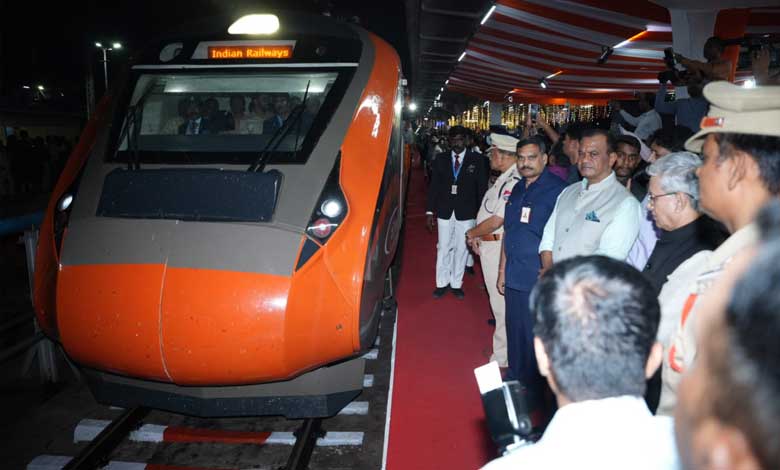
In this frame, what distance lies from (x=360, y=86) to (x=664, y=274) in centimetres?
216

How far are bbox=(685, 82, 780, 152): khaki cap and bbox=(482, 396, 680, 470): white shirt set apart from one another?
3.48ft

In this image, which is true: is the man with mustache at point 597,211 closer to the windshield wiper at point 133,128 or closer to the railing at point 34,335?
the windshield wiper at point 133,128

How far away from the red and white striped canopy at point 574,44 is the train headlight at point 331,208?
595 cm

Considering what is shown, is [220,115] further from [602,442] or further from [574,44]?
[574,44]

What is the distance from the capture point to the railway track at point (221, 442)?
302cm

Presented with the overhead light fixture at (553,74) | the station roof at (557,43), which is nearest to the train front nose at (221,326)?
the station roof at (557,43)

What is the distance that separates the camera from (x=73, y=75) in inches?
1155

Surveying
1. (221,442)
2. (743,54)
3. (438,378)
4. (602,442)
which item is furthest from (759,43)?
(221,442)

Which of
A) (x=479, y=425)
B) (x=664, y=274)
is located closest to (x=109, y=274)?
(x=479, y=425)

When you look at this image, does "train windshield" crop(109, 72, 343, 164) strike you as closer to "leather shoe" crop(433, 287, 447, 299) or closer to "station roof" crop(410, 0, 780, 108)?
"leather shoe" crop(433, 287, 447, 299)

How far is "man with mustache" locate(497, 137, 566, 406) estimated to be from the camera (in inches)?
144

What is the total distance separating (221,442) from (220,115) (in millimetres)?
2174

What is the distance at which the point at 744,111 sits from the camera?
67.2 inches

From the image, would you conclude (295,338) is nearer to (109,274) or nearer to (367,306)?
(367,306)
